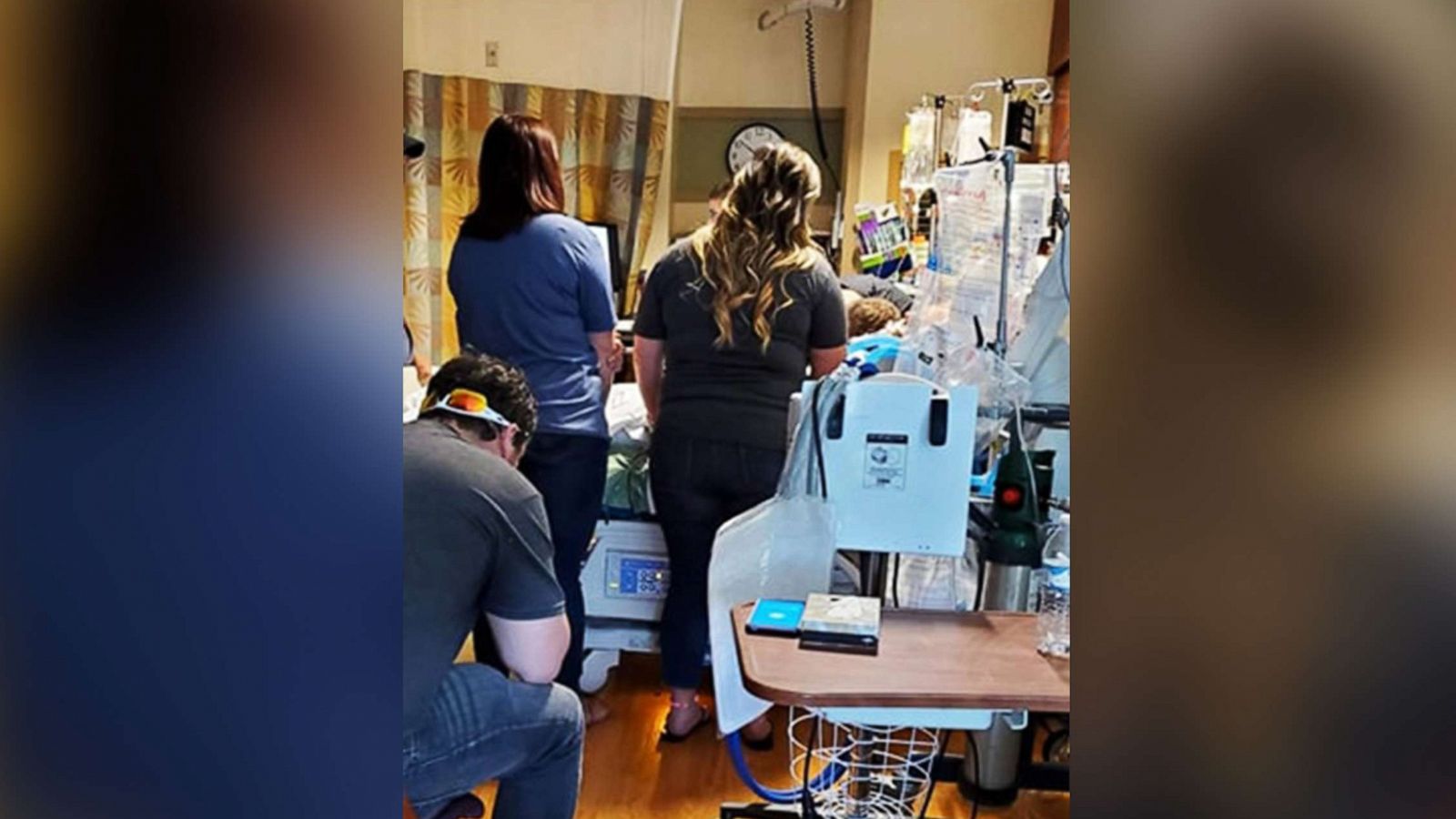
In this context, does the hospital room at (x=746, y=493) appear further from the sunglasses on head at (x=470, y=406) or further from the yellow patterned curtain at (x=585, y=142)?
→ the yellow patterned curtain at (x=585, y=142)

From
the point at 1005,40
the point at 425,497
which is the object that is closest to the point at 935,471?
the point at 425,497

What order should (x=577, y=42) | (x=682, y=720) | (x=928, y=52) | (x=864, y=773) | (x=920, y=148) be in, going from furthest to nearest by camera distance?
(x=577, y=42) → (x=928, y=52) → (x=920, y=148) → (x=682, y=720) → (x=864, y=773)

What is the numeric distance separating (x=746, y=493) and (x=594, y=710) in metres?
0.71

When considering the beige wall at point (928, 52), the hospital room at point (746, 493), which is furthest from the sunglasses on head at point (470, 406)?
the beige wall at point (928, 52)

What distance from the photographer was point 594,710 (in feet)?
7.11

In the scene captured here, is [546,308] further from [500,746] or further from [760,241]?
[500,746]

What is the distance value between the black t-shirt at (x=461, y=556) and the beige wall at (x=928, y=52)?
10.4 feet

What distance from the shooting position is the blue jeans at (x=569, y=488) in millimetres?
1841

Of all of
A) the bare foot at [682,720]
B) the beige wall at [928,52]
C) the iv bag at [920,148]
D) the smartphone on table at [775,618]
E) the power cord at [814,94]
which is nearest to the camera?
the smartphone on table at [775,618]

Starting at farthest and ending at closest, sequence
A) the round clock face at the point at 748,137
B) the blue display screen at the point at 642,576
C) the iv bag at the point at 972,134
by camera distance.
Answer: the round clock face at the point at 748,137, the iv bag at the point at 972,134, the blue display screen at the point at 642,576
